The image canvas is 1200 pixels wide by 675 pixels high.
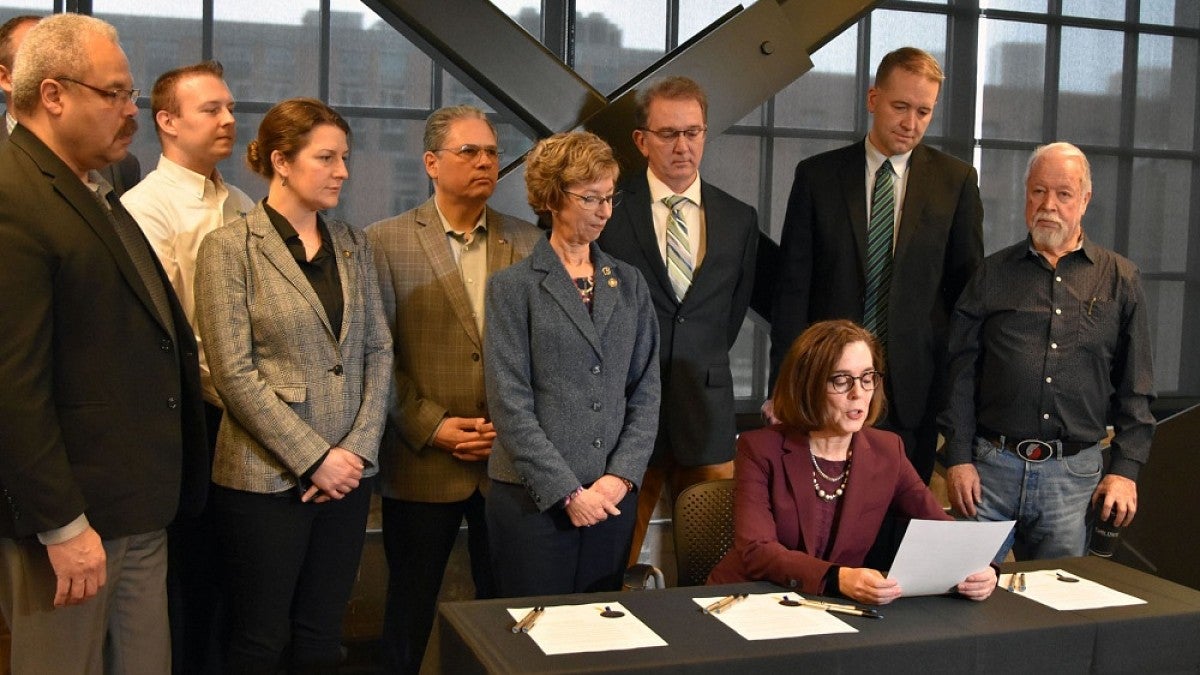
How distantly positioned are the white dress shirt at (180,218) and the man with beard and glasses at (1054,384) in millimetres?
1973

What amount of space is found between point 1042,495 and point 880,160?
1.05 metres

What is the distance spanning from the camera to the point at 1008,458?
306cm

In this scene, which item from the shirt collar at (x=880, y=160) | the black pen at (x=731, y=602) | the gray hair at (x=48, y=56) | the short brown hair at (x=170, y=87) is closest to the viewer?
the black pen at (x=731, y=602)

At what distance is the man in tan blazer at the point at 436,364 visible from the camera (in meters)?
3.02

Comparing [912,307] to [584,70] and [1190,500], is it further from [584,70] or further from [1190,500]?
[584,70]

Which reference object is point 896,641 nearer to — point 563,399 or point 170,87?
point 563,399

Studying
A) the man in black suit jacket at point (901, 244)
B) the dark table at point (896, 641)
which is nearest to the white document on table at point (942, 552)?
the dark table at point (896, 641)

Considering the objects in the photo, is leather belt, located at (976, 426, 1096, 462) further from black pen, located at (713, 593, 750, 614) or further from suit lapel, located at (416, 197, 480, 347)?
suit lapel, located at (416, 197, 480, 347)

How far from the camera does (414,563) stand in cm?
308

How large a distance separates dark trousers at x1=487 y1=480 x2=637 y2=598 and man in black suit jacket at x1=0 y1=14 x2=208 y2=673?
0.72m

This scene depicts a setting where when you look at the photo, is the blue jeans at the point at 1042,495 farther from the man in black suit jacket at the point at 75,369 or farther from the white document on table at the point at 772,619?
the man in black suit jacket at the point at 75,369

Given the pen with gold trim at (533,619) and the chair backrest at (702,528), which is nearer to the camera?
the pen with gold trim at (533,619)

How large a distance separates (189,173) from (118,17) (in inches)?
114

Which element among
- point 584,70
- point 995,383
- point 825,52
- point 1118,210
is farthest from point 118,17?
point 1118,210
